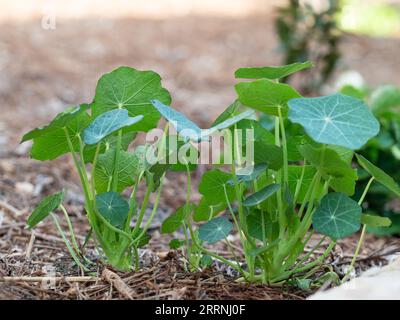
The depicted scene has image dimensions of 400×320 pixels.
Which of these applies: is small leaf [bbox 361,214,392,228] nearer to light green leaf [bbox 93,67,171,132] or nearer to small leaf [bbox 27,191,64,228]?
light green leaf [bbox 93,67,171,132]

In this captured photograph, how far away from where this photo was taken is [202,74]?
4.77 metres

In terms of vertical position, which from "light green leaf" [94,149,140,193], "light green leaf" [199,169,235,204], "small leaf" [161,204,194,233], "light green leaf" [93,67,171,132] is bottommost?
"small leaf" [161,204,194,233]

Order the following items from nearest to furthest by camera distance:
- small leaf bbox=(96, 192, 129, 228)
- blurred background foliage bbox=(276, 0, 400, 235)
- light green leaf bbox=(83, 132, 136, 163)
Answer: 1. small leaf bbox=(96, 192, 129, 228)
2. light green leaf bbox=(83, 132, 136, 163)
3. blurred background foliage bbox=(276, 0, 400, 235)

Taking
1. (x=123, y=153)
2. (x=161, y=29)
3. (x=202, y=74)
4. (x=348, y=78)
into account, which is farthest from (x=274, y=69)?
(x=161, y=29)

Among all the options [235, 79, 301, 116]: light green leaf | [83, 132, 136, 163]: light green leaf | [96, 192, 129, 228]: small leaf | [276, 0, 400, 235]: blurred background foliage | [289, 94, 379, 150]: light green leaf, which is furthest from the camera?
[276, 0, 400, 235]: blurred background foliage

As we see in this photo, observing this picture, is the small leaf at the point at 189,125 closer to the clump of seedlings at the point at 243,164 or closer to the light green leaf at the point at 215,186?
the clump of seedlings at the point at 243,164

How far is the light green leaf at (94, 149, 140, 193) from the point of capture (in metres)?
1.64

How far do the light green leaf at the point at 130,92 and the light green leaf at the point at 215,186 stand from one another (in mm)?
205

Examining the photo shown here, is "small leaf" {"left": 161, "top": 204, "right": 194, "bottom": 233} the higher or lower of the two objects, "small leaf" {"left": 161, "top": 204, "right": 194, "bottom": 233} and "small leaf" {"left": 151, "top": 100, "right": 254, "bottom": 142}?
the lower

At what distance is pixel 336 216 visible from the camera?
1.45 metres

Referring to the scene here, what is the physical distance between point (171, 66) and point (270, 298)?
136 inches

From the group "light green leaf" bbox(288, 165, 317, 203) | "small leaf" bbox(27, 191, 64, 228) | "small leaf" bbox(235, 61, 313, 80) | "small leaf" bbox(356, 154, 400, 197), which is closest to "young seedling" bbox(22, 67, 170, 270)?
"small leaf" bbox(27, 191, 64, 228)

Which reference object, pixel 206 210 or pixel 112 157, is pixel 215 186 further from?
pixel 112 157

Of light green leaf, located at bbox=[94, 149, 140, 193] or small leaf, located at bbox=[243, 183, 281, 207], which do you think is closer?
small leaf, located at bbox=[243, 183, 281, 207]
